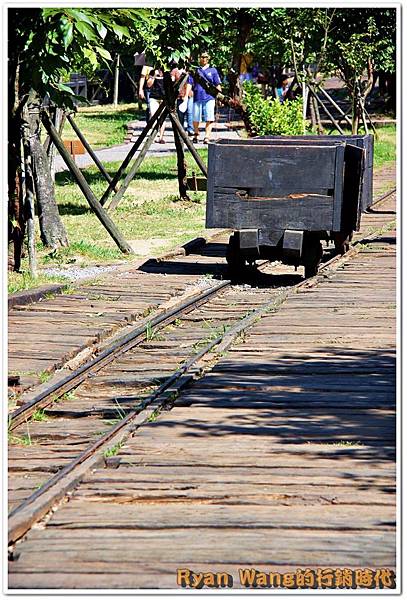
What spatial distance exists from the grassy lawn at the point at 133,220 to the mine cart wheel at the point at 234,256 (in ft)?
6.48

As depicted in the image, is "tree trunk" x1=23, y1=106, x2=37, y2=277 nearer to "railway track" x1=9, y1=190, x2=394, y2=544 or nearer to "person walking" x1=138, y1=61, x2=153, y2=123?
"railway track" x1=9, y1=190, x2=394, y2=544

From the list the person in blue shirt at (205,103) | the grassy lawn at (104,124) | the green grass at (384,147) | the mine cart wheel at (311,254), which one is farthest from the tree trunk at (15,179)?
the grassy lawn at (104,124)

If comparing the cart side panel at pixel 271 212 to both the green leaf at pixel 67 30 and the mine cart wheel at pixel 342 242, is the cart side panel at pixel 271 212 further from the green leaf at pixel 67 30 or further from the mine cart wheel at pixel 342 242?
the green leaf at pixel 67 30

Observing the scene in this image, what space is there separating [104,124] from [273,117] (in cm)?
1554

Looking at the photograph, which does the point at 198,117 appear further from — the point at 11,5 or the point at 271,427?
the point at 271,427

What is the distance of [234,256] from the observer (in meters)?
13.7

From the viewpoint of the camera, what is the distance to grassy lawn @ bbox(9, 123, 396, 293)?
598 inches

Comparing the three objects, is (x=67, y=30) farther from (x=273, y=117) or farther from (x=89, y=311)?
(x=273, y=117)

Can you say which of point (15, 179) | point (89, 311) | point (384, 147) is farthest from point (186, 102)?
point (89, 311)

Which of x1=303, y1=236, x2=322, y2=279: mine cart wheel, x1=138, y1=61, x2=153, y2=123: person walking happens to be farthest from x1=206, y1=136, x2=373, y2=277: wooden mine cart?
x1=138, y1=61, x2=153, y2=123: person walking

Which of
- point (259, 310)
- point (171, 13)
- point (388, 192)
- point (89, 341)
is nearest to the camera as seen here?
point (89, 341)

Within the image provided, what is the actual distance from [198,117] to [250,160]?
1661 centimetres

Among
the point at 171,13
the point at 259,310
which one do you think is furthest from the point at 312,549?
the point at 171,13

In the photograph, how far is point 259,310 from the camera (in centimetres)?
1155
